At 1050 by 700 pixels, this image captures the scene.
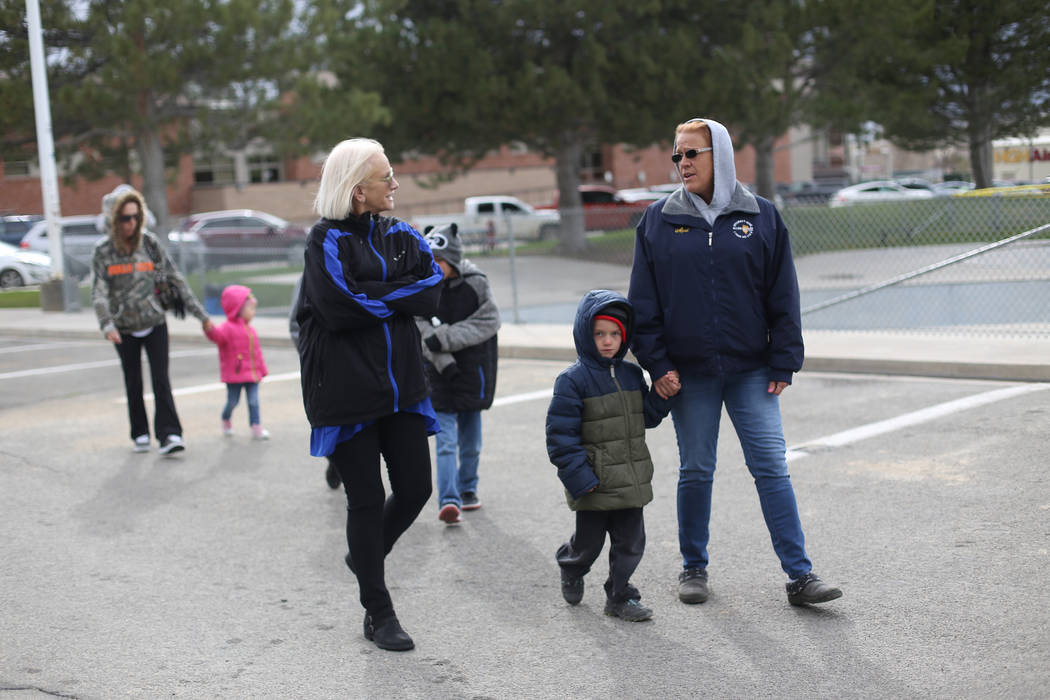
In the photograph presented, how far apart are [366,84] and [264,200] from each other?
26.4 meters

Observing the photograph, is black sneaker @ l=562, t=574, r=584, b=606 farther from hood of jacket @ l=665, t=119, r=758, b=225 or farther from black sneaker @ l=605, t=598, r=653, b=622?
hood of jacket @ l=665, t=119, r=758, b=225

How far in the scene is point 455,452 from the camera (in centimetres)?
630

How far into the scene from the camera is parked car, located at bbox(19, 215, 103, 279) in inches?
886

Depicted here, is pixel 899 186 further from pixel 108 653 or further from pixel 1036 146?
pixel 108 653

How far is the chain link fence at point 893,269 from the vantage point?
12008mm

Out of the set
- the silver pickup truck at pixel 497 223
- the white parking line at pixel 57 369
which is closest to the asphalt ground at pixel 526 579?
the silver pickup truck at pixel 497 223

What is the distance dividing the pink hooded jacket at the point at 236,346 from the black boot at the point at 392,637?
4.57m

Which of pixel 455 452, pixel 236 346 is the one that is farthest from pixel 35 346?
pixel 455 452

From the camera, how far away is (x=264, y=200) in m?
52.1

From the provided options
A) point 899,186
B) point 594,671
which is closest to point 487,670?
point 594,671

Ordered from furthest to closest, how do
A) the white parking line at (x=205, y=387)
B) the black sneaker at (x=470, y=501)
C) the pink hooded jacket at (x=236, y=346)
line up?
the white parking line at (x=205, y=387)
the pink hooded jacket at (x=236, y=346)
the black sneaker at (x=470, y=501)

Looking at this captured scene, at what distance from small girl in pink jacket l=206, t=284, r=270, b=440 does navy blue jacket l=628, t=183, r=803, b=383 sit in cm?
470

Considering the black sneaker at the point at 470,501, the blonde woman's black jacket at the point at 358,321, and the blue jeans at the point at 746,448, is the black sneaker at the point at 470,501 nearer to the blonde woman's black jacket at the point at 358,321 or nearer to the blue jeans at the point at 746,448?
the blue jeans at the point at 746,448

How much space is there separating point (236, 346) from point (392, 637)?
4711mm
